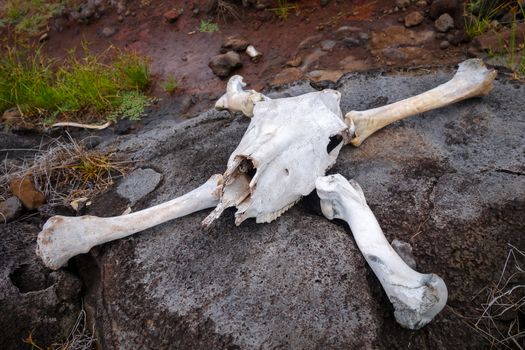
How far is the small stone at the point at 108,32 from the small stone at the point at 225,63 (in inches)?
78.3

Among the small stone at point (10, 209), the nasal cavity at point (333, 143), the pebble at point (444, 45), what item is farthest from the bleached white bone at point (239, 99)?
the pebble at point (444, 45)

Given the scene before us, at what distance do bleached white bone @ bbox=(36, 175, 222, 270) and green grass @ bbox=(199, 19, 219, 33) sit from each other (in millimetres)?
3132

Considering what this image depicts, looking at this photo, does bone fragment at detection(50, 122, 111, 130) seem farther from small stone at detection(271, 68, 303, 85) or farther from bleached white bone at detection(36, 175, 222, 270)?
bleached white bone at detection(36, 175, 222, 270)

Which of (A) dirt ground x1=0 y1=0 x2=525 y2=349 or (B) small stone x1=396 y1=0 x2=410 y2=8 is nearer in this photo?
(A) dirt ground x1=0 y1=0 x2=525 y2=349

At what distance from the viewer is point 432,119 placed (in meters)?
2.33

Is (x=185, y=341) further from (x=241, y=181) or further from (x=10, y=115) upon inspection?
(x=10, y=115)

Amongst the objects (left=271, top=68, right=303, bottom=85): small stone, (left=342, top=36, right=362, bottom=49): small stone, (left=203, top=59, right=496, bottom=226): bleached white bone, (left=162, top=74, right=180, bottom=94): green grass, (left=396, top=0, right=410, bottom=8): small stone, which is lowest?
(left=162, top=74, right=180, bottom=94): green grass

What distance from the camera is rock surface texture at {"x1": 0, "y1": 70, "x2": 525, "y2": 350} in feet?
5.00

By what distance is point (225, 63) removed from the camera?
3.88m

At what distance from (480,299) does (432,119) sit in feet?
3.66

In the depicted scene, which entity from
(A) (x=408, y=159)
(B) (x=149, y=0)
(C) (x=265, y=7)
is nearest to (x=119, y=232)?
(A) (x=408, y=159)

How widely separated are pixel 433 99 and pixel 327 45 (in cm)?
179

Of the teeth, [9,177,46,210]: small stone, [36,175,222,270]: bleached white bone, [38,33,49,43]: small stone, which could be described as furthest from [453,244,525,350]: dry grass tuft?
[38,33,49,43]: small stone

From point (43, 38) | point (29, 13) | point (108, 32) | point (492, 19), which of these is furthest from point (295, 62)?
point (29, 13)
